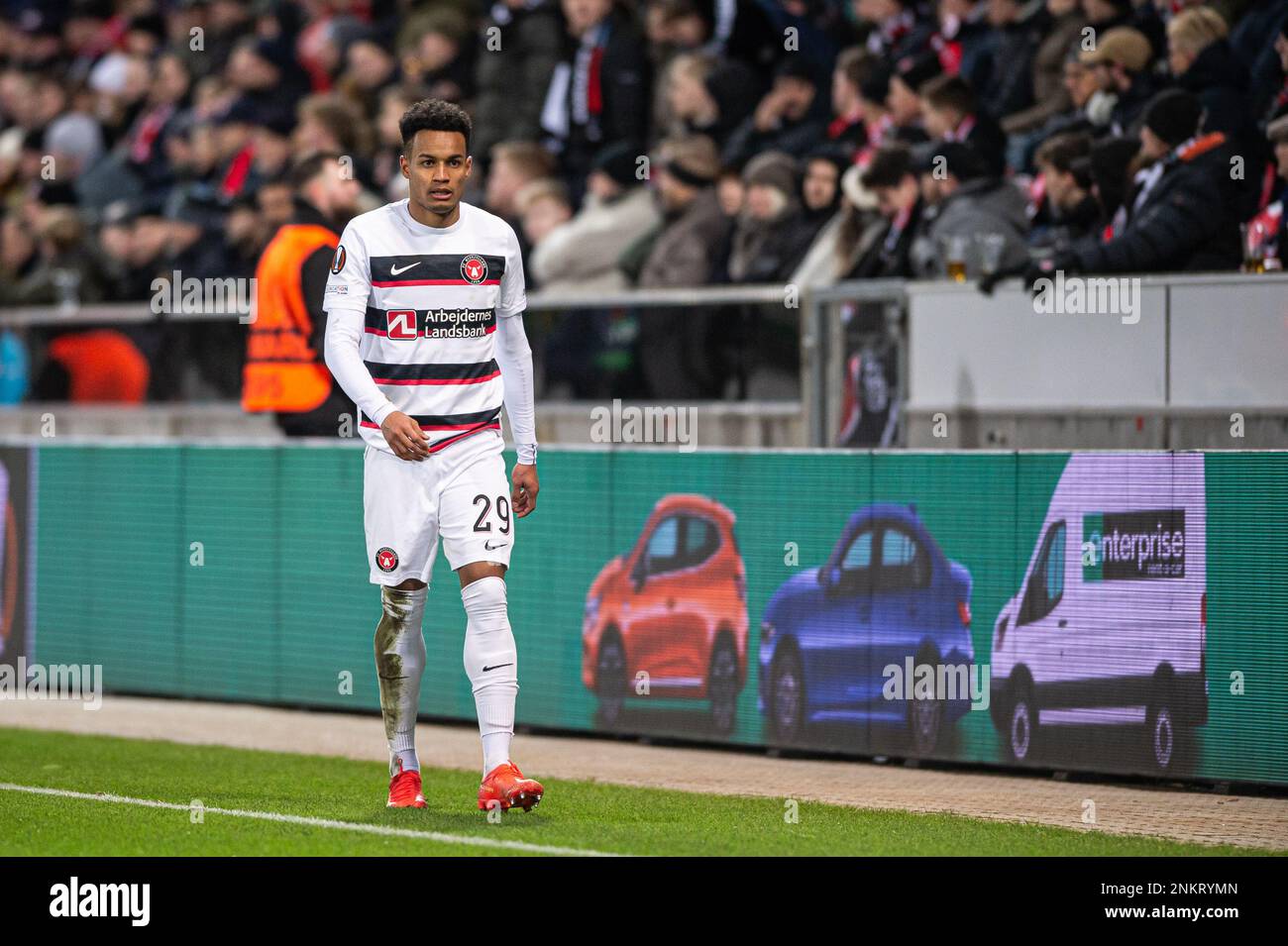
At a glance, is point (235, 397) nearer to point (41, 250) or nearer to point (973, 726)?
point (41, 250)

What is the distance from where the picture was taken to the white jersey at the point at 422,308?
8.30 metres

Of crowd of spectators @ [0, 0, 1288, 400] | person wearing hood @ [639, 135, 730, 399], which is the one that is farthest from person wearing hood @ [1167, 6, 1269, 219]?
person wearing hood @ [639, 135, 730, 399]

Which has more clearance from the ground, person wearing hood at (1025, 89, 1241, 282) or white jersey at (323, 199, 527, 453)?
person wearing hood at (1025, 89, 1241, 282)

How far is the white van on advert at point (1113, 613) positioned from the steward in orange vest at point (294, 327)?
4.30m

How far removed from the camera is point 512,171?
16250 mm

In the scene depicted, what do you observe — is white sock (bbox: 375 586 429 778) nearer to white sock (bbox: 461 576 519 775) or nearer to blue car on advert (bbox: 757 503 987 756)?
white sock (bbox: 461 576 519 775)

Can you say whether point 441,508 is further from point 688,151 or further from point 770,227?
point 688,151

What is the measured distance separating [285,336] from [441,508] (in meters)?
4.32

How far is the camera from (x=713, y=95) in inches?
618

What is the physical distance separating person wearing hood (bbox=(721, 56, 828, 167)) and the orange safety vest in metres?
3.78

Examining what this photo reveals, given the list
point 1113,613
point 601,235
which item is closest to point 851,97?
point 601,235
